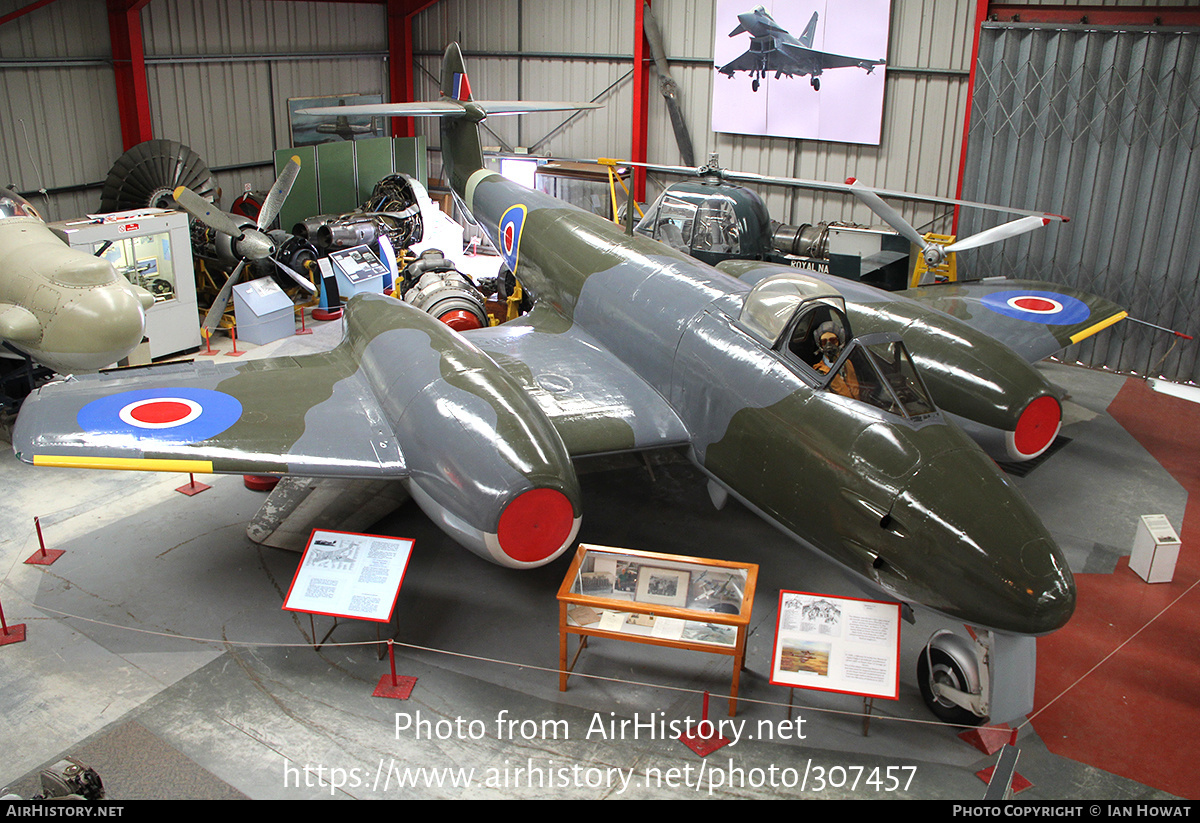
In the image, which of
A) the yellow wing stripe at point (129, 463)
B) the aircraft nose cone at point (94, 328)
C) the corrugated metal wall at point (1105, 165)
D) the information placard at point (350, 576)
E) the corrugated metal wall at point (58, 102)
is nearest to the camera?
the information placard at point (350, 576)

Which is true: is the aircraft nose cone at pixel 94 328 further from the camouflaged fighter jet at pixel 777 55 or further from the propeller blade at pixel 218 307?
the camouflaged fighter jet at pixel 777 55

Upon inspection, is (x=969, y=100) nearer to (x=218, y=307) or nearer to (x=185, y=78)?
(x=218, y=307)

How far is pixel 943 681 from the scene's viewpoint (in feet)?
20.4

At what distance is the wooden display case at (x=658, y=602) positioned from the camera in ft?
20.2

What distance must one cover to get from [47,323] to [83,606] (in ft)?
10.2

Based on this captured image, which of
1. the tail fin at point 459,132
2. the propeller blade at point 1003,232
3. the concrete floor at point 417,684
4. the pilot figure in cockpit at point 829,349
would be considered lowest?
the concrete floor at point 417,684

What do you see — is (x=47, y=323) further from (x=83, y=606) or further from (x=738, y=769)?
(x=738, y=769)

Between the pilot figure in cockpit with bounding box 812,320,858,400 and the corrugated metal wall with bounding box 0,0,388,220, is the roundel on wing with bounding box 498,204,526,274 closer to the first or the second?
the pilot figure in cockpit with bounding box 812,320,858,400

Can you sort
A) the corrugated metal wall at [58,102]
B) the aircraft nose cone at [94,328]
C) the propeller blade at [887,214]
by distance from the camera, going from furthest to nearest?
1. the corrugated metal wall at [58,102]
2. the propeller blade at [887,214]
3. the aircraft nose cone at [94,328]

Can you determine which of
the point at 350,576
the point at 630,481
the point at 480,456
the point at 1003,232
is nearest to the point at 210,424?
the point at 350,576

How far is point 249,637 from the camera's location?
23.0 ft

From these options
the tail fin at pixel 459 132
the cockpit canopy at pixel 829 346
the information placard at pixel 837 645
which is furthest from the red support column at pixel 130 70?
the information placard at pixel 837 645

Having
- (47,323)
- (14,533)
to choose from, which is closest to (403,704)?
(14,533)

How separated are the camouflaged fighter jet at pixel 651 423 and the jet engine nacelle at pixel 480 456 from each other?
0.02 metres
